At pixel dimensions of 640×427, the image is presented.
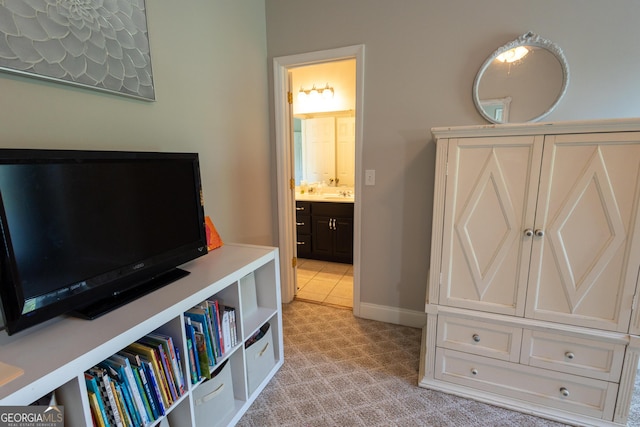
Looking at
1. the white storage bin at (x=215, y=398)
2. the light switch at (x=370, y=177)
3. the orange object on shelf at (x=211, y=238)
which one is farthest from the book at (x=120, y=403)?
the light switch at (x=370, y=177)

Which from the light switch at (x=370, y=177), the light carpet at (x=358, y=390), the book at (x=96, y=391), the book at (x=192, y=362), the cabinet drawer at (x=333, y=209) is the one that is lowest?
the light carpet at (x=358, y=390)

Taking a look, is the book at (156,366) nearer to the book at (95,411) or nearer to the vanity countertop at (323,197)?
the book at (95,411)

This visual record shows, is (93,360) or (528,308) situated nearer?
(93,360)

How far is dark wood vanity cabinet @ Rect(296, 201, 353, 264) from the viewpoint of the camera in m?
3.58

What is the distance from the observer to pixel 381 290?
96.2 inches

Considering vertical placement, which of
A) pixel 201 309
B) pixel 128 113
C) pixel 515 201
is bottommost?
pixel 201 309

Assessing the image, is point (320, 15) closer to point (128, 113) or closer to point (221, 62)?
point (221, 62)

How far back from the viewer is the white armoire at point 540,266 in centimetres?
134

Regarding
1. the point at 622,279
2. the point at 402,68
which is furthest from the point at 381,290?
the point at 402,68

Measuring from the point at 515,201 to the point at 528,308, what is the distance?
21.1 inches

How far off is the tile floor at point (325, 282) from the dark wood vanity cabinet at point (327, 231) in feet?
0.43

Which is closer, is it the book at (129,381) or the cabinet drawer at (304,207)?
the book at (129,381)

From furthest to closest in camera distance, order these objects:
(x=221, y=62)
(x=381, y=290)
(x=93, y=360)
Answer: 1. (x=381, y=290)
2. (x=221, y=62)
3. (x=93, y=360)
